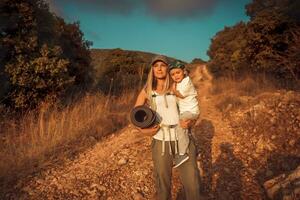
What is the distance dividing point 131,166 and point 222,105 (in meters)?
4.33

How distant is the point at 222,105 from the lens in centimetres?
840

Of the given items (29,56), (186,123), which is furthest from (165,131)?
(29,56)

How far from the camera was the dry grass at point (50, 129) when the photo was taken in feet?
15.5

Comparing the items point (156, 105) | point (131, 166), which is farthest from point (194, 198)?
point (131, 166)

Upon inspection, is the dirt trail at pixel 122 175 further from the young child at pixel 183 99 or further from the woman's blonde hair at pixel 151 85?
the woman's blonde hair at pixel 151 85

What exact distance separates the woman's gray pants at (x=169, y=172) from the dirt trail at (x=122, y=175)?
91 centimetres

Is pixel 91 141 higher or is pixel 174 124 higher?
pixel 174 124

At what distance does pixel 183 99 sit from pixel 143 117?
1.32 ft

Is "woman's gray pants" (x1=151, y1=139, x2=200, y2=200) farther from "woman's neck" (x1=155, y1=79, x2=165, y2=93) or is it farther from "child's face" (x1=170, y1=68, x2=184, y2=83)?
"child's face" (x1=170, y1=68, x2=184, y2=83)

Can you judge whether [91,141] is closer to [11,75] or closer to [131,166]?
[131,166]

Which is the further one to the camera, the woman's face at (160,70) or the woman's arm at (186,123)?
the woman's face at (160,70)

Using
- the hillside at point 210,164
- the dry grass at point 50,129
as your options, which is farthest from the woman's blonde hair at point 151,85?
the dry grass at point 50,129

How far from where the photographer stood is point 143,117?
2889 millimetres

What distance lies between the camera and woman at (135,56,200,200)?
2.92 meters
